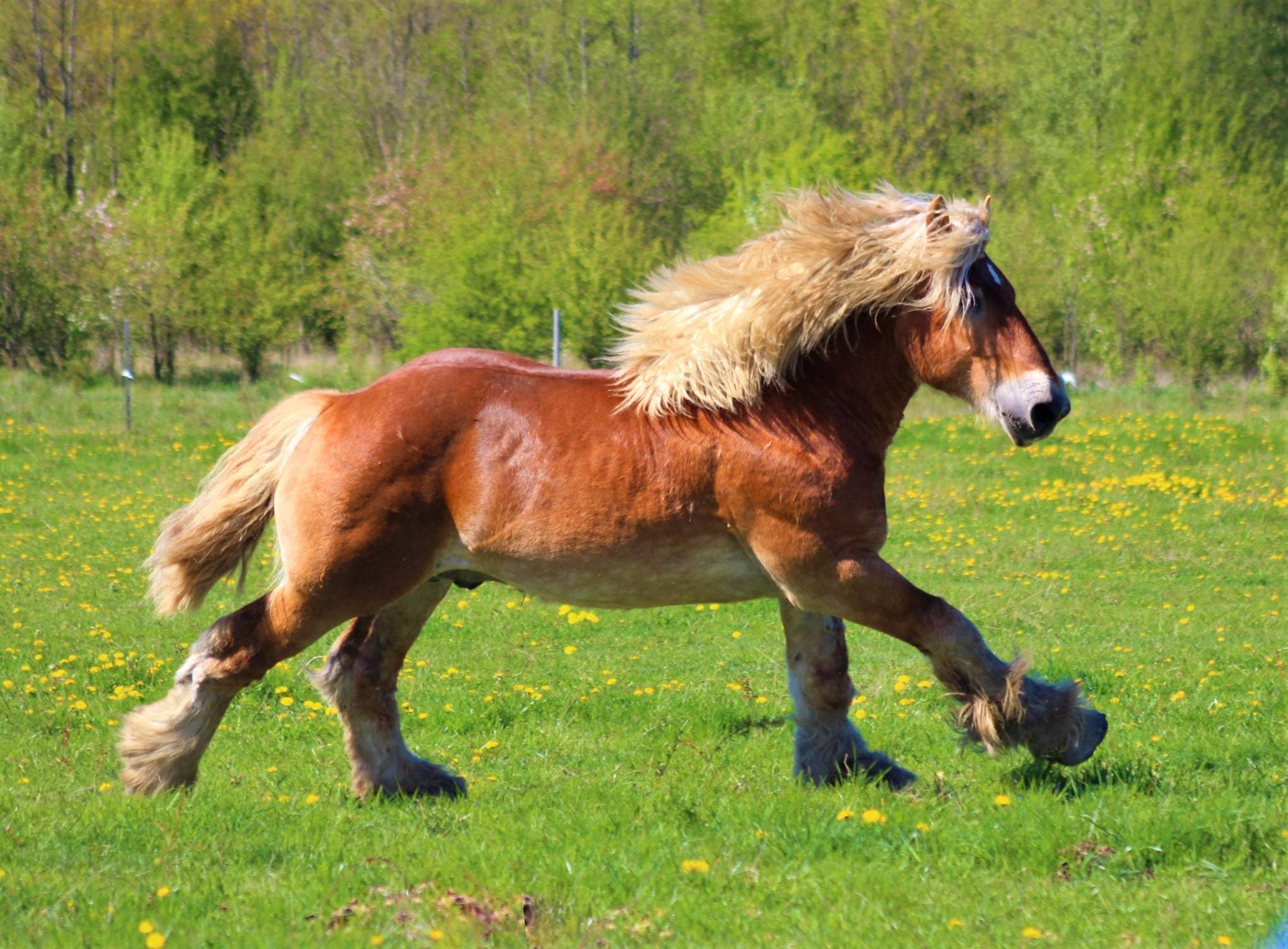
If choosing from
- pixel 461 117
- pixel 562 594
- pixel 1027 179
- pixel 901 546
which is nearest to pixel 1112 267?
pixel 1027 179

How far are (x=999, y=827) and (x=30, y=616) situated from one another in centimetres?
775

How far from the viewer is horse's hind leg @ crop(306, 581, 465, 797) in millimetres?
6012

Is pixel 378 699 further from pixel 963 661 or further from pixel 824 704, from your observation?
pixel 963 661

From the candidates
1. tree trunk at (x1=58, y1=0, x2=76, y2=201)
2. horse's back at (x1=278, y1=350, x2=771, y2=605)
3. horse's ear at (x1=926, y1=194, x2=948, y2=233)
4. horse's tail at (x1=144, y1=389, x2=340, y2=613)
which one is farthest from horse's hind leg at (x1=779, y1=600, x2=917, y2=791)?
tree trunk at (x1=58, y1=0, x2=76, y2=201)

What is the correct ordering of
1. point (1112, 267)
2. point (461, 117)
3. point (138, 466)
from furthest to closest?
1. point (461, 117)
2. point (1112, 267)
3. point (138, 466)

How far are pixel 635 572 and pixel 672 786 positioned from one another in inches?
38.2

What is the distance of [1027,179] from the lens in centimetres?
4297

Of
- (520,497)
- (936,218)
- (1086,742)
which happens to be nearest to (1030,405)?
(936,218)

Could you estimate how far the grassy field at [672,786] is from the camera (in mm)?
4207

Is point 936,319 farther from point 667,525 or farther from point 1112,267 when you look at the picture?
point 1112,267

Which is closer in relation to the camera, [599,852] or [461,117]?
[599,852]

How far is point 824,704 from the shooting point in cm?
591

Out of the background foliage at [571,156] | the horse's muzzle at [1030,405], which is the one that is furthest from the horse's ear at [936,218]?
the background foliage at [571,156]

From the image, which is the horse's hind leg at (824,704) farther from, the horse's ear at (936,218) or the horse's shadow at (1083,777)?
the horse's ear at (936,218)
